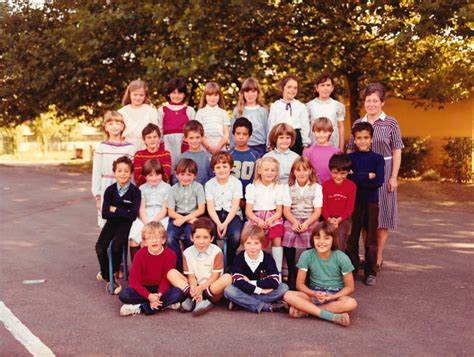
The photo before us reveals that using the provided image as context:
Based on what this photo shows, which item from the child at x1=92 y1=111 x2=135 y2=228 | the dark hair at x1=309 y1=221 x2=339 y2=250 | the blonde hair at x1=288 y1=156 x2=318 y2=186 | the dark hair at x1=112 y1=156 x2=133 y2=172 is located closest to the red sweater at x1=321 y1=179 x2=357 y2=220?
the blonde hair at x1=288 y1=156 x2=318 y2=186

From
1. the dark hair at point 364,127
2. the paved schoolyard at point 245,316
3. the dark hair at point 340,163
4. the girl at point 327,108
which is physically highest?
the girl at point 327,108

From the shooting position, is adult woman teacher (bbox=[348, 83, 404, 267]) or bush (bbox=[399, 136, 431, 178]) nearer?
adult woman teacher (bbox=[348, 83, 404, 267])

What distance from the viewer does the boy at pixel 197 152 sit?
6.73 metres

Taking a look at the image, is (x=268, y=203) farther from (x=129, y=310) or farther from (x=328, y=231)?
(x=129, y=310)

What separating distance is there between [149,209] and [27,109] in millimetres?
18344

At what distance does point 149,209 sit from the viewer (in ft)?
21.3

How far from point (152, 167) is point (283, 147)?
142 centimetres

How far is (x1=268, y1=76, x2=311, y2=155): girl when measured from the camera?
7.13 metres

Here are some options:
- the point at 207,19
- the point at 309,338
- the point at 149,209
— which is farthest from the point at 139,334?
the point at 207,19

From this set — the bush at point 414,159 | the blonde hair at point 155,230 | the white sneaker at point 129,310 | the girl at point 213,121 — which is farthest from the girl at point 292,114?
the bush at point 414,159

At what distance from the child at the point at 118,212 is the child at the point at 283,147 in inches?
58.5

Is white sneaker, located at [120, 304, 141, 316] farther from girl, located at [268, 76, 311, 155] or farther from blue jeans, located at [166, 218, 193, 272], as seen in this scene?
Answer: girl, located at [268, 76, 311, 155]

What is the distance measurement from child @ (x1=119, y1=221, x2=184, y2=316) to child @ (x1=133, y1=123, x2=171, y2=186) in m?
1.13

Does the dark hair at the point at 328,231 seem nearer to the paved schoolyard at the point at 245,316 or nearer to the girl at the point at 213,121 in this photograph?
the paved schoolyard at the point at 245,316
